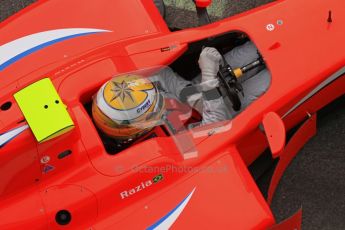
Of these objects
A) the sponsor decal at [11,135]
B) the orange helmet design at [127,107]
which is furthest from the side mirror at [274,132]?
the sponsor decal at [11,135]

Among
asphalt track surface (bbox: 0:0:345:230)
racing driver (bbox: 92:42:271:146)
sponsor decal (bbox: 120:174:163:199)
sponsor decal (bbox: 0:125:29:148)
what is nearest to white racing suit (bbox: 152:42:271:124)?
racing driver (bbox: 92:42:271:146)

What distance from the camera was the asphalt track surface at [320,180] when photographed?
396 centimetres

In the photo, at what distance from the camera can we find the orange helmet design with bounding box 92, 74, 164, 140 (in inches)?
122

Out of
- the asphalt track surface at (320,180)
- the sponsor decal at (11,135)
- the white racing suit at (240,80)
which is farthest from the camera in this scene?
the asphalt track surface at (320,180)

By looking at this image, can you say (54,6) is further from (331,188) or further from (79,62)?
(331,188)

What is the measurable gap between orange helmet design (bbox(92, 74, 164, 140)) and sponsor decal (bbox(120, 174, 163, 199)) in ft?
0.88

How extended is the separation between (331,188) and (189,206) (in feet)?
4.21

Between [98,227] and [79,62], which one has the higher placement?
[79,62]

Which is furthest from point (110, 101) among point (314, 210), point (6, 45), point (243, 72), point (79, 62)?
point (314, 210)

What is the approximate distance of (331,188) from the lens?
4.04m

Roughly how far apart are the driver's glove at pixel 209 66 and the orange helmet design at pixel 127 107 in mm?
376

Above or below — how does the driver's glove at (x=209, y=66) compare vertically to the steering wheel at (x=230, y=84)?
above

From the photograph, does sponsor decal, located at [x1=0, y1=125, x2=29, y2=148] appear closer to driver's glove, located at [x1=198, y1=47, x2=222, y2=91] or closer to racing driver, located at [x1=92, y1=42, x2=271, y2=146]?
racing driver, located at [x1=92, y1=42, x2=271, y2=146]

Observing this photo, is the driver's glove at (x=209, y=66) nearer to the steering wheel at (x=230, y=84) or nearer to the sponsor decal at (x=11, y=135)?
the steering wheel at (x=230, y=84)
